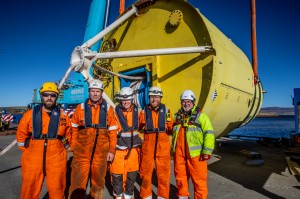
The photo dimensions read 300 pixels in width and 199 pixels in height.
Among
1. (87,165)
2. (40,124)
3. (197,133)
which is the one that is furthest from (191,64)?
(40,124)

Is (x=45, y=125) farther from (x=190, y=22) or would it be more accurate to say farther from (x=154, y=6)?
(x=154, y=6)

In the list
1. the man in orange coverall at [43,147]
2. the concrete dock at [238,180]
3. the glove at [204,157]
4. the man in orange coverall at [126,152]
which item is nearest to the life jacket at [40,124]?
the man in orange coverall at [43,147]

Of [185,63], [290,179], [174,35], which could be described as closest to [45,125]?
[185,63]

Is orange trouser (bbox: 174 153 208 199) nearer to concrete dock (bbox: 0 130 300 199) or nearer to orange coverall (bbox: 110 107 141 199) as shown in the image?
concrete dock (bbox: 0 130 300 199)

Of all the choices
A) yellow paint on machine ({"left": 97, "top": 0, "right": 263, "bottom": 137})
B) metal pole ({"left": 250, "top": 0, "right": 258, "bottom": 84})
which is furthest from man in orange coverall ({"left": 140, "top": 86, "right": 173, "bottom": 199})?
metal pole ({"left": 250, "top": 0, "right": 258, "bottom": 84})

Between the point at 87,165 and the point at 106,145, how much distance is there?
0.36 meters

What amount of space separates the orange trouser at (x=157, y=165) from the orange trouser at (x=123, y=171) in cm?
18

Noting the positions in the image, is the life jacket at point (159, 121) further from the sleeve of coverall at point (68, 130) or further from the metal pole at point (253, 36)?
the metal pole at point (253, 36)

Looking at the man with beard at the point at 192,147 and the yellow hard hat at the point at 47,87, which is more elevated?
A: the yellow hard hat at the point at 47,87

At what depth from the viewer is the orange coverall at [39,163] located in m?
2.58

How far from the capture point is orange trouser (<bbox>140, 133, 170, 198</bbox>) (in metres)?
3.15

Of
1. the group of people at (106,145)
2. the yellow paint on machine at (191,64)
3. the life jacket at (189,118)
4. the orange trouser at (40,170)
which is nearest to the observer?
the orange trouser at (40,170)

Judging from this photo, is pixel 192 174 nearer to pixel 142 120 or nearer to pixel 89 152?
pixel 142 120

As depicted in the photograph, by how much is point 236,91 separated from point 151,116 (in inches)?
86.5
